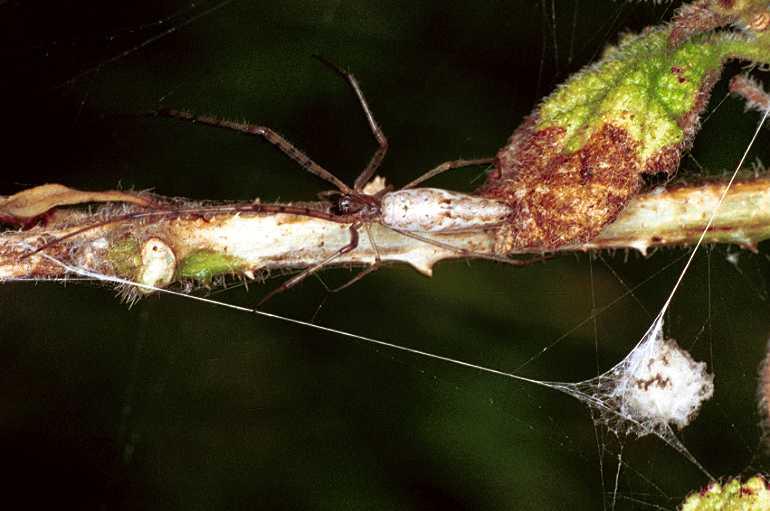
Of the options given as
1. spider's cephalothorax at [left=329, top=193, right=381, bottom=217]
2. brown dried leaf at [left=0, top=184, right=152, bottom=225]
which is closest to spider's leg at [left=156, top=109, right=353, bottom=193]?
spider's cephalothorax at [left=329, top=193, right=381, bottom=217]

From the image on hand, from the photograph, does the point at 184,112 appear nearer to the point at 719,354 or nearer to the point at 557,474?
the point at 557,474

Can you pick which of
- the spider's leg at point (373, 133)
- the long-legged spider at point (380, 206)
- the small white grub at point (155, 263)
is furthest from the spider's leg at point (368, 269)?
the small white grub at point (155, 263)

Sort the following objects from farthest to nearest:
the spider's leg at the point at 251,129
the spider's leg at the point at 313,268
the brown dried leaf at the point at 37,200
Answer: the spider's leg at the point at 251,129 → the spider's leg at the point at 313,268 → the brown dried leaf at the point at 37,200

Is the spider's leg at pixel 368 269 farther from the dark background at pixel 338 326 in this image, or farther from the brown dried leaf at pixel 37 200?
the brown dried leaf at pixel 37 200

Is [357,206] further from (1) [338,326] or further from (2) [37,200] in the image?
(2) [37,200]

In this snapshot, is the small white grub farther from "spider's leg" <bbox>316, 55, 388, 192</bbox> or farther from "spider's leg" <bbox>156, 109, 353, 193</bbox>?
"spider's leg" <bbox>316, 55, 388, 192</bbox>

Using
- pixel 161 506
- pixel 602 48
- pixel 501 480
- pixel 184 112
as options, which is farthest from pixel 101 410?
pixel 602 48

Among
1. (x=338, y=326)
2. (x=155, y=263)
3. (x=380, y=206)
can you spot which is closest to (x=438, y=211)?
(x=380, y=206)

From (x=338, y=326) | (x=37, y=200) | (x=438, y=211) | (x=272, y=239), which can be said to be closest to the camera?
(x=37, y=200)
